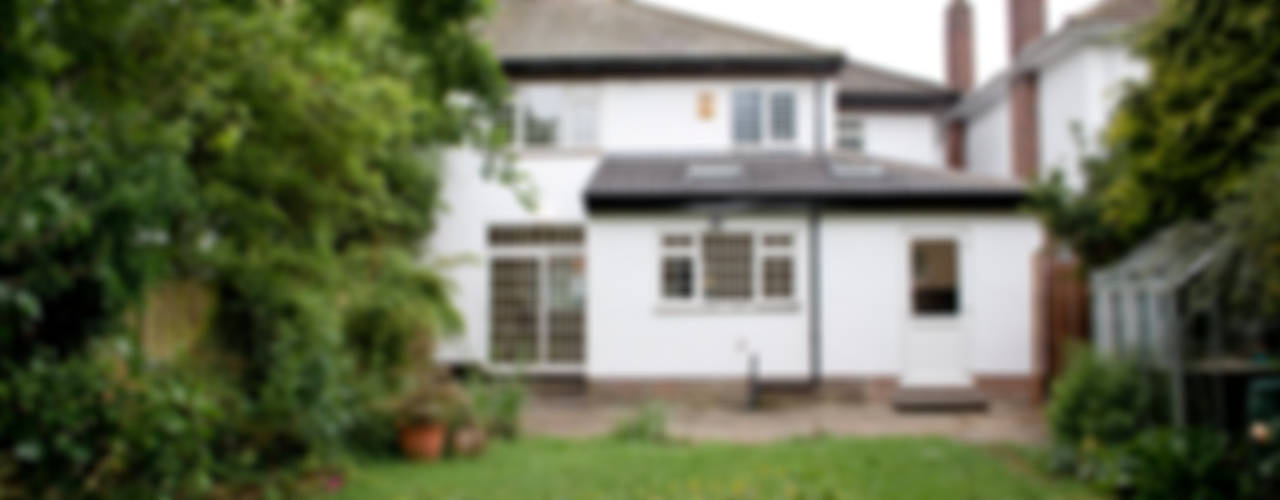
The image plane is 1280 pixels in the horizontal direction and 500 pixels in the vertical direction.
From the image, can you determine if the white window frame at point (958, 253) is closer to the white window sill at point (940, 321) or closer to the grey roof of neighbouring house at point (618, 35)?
the white window sill at point (940, 321)

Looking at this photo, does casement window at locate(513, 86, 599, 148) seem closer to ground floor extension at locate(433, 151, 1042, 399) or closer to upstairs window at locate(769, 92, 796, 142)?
ground floor extension at locate(433, 151, 1042, 399)

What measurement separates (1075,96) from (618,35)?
9.21 metres

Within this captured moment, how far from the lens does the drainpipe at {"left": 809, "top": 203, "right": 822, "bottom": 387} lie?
14.2 m

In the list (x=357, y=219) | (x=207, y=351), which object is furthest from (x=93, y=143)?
(x=357, y=219)

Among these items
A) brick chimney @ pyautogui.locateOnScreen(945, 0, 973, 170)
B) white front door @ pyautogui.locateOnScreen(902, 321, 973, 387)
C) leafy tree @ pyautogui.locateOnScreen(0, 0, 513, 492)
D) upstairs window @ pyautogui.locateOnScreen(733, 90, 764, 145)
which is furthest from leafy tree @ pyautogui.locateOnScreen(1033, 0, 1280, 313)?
brick chimney @ pyautogui.locateOnScreen(945, 0, 973, 170)

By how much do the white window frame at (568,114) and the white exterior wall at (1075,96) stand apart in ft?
26.7

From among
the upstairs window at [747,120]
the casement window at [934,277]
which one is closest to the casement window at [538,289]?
the upstairs window at [747,120]

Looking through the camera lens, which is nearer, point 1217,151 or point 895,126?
point 1217,151

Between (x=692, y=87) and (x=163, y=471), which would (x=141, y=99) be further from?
(x=692, y=87)

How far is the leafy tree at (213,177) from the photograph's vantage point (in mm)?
4285

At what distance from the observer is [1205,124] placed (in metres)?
6.83

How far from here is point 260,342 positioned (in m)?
7.57

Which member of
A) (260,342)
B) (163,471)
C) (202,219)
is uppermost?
(202,219)

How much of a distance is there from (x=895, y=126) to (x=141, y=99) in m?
18.8
